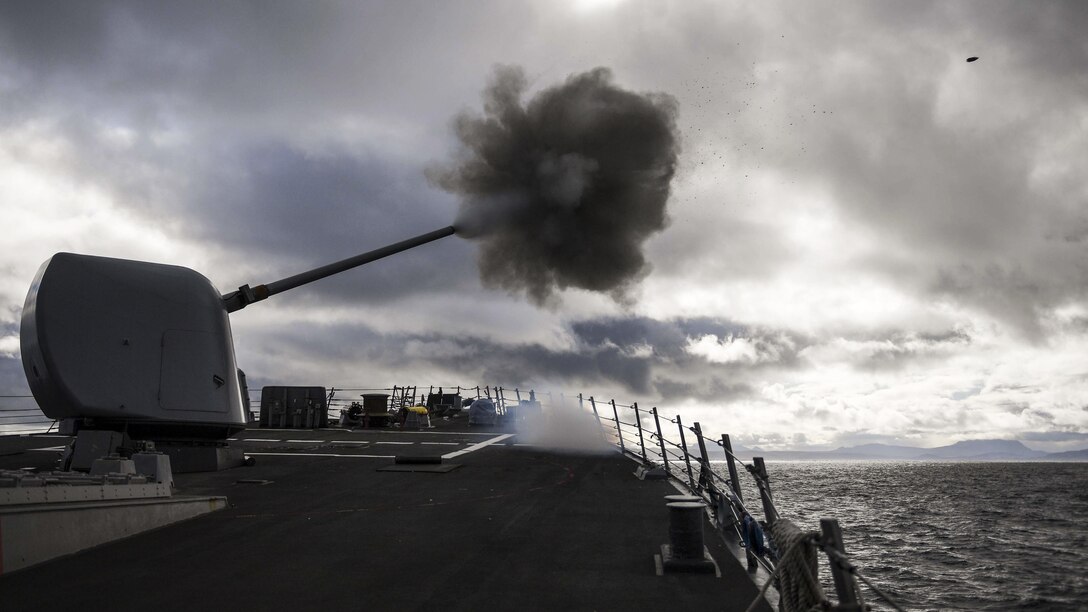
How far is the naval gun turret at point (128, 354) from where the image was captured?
10812 mm

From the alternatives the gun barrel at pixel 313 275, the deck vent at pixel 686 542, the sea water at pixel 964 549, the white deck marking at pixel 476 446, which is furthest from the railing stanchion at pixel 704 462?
the sea water at pixel 964 549

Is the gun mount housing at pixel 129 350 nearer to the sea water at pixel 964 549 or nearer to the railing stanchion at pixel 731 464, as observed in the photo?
the railing stanchion at pixel 731 464

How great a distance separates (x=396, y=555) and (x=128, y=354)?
745cm

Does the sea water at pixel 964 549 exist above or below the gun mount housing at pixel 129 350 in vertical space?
below

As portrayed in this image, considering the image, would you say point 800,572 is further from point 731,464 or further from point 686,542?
point 731,464

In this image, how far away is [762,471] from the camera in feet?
19.5

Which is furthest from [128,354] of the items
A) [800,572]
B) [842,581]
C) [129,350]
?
[842,581]

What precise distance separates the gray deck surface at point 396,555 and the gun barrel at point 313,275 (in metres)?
3.45

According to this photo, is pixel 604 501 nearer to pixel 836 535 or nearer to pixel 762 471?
pixel 762 471

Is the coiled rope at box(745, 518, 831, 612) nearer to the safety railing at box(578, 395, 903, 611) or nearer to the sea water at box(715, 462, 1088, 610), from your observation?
the safety railing at box(578, 395, 903, 611)

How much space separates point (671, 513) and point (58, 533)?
18.1 feet

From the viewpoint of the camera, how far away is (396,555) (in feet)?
20.9

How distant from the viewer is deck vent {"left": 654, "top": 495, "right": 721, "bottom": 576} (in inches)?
228

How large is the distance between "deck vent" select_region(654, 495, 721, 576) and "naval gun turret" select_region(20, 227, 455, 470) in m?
9.00
